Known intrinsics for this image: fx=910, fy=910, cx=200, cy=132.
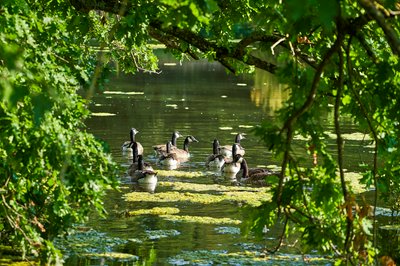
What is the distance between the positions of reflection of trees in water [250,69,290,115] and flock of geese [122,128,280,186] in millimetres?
6588

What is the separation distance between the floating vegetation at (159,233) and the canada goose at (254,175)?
4.69 m

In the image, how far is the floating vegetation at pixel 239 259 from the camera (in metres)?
11.2

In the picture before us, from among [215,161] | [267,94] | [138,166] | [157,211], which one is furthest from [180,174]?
[267,94]

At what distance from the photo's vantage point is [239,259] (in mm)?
11430

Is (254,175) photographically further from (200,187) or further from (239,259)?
(239,259)

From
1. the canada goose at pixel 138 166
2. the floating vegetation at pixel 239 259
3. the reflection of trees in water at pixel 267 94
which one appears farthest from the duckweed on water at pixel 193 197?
the reflection of trees in water at pixel 267 94

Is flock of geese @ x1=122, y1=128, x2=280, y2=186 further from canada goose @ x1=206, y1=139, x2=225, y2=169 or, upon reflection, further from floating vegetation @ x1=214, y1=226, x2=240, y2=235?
floating vegetation @ x1=214, y1=226, x2=240, y2=235

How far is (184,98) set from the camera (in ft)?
106

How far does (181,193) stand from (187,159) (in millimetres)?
4865

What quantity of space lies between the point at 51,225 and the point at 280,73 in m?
3.61

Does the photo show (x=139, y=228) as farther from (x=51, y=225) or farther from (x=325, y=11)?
(x=325, y=11)

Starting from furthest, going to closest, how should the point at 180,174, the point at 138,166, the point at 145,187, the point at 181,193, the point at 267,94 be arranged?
the point at 267,94 < the point at 180,174 < the point at 138,166 < the point at 145,187 < the point at 181,193

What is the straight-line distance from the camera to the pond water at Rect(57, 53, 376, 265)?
1168cm

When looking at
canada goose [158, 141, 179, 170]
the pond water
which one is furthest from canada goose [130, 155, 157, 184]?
canada goose [158, 141, 179, 170]
